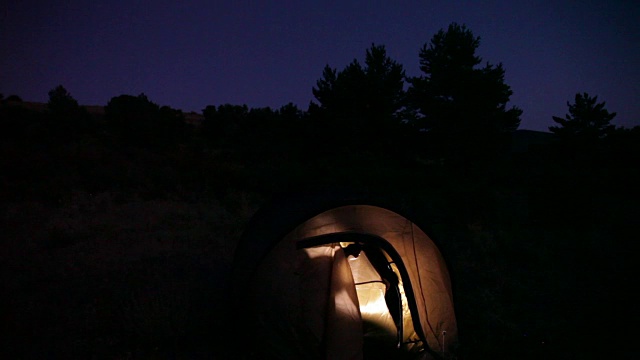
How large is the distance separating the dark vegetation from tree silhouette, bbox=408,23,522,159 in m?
0.08

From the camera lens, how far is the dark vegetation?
14.3 feet

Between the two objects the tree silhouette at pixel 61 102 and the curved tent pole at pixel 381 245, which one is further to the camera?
the tree silhouette at pixel 61 102

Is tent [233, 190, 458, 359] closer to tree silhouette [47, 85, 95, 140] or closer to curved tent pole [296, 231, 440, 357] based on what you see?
curved tent pole [296, 231, 440, 357]

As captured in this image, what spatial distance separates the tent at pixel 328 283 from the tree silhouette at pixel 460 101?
50.5 ft

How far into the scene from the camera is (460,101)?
59.7 ft

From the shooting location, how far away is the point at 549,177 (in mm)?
10898

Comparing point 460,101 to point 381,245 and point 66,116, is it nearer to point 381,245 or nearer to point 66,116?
point 381,245

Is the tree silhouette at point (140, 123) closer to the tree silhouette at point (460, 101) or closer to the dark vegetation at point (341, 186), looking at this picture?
the dark vegetation at point (341, 186)

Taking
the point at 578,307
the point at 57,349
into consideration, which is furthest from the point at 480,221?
the point at 57,349

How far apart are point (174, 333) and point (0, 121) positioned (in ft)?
80.4

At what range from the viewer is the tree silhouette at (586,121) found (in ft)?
78.4

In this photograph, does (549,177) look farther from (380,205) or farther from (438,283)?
(380,205)

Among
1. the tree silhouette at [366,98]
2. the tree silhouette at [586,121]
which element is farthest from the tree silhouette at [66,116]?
the tree silhouette at [586,121]

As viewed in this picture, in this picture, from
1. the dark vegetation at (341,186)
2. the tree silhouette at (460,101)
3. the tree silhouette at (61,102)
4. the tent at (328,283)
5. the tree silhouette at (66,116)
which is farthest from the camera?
the tree silhouette at (61,102)
